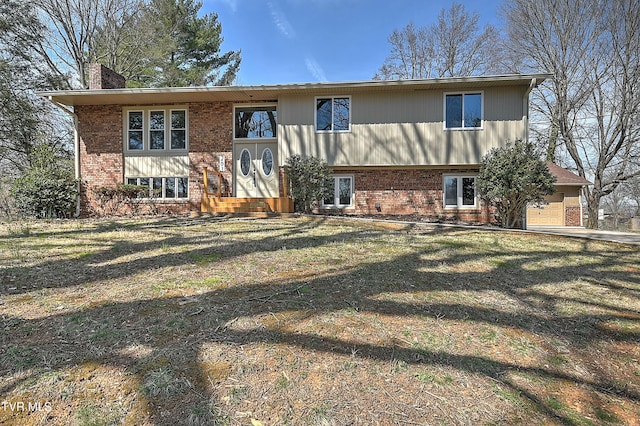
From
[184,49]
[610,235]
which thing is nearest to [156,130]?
[184,49]

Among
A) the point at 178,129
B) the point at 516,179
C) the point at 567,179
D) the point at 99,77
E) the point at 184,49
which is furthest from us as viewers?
the point at 184,49

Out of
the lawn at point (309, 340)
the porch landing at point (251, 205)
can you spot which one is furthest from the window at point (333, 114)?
the lawn at point (309, 340)

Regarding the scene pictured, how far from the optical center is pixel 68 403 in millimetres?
1819

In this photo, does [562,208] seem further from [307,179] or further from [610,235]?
[307,179]

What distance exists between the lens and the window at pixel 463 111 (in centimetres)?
1096

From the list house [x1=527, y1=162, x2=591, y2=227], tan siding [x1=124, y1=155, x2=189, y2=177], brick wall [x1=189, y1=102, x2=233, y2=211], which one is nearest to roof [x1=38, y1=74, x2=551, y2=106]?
brick wall [x1=189, y1=102, x2=233, y2=211]

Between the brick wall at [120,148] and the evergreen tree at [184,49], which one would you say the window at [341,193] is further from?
the evergreen tree at [184,49]

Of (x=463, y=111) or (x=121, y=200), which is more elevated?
(x=463, y=111)

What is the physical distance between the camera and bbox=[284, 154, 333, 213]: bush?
10.6 metres

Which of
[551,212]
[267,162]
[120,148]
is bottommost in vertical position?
[551,212]

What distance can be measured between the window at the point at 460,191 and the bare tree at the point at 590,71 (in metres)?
9.07

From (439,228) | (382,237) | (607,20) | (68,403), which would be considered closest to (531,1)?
(607,20)

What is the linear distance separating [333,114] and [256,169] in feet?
10.5

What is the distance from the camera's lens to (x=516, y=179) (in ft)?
28.9
